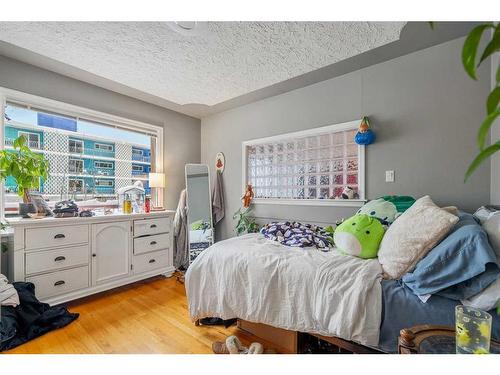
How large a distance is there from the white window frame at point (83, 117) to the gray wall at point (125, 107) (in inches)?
1.9

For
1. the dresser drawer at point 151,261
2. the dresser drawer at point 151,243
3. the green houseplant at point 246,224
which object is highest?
the green houseplant at point 246,224

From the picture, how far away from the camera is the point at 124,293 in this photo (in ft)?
8.56

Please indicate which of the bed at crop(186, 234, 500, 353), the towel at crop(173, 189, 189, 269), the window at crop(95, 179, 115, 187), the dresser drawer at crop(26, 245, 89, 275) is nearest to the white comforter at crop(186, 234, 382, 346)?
the bed at crop(186, 234, 500, 353)

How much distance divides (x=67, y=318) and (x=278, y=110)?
3.04 m

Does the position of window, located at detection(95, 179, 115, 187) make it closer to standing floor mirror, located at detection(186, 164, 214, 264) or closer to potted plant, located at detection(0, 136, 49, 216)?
potted plant, located at detection(0, 136, 49, 216)

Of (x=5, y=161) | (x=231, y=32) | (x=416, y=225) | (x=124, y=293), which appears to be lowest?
(x=124, y=293)

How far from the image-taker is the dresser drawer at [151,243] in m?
2.75

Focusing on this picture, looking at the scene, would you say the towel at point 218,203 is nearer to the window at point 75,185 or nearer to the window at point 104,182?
the window at point 104,182

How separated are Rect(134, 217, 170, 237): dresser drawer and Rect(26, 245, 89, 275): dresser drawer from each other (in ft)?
1.73

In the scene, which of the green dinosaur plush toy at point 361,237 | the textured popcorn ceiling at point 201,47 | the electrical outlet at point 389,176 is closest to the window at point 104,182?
the textured popcorn ceiling at point 201,47

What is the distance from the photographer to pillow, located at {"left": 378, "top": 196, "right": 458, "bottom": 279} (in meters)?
1.28

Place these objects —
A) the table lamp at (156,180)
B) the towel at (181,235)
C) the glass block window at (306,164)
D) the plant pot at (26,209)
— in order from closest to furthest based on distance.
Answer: the plant pot at (26,209) → the glass block window at (306,164) → the table lamp at (156,180) → the towel at (181,235)
